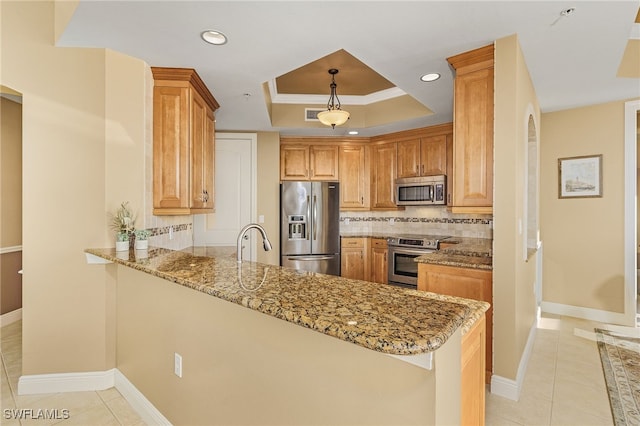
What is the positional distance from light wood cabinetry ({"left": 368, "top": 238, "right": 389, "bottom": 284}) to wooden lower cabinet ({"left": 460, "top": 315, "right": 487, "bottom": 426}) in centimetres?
331

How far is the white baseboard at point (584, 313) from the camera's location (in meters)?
3.56

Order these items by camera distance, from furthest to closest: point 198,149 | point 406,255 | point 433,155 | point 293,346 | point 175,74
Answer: point 433,155 → point 406,255 → point 198,149 → point 175,74 → point 293,346

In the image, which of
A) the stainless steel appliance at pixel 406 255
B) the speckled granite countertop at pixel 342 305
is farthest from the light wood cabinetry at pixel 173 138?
the stainless steel appliance at pixel 406 255

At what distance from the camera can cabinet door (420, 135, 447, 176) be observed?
4277 mm

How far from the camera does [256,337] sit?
1243 mm

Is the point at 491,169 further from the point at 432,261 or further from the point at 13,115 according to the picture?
the point at 13,115

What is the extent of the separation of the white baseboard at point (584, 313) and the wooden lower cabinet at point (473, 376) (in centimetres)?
348

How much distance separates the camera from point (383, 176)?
4.84 meters

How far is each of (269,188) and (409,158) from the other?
205 centimetres

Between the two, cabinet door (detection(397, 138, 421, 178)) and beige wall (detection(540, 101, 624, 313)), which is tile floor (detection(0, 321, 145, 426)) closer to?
cabinet door (detection(397, 138, 421, 178))

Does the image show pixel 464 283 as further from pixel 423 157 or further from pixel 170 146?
pixel 170 146

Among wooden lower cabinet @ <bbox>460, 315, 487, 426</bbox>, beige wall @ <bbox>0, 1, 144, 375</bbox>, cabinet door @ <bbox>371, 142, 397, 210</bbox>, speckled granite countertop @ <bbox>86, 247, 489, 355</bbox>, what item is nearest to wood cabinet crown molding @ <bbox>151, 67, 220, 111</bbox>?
beige wall @ <bbox>0, 1, 144, 375</bbox>

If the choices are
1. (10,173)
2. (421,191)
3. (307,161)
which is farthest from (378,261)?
(10,173)

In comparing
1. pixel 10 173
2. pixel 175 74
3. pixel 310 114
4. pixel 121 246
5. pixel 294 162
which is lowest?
pixel 121 246
